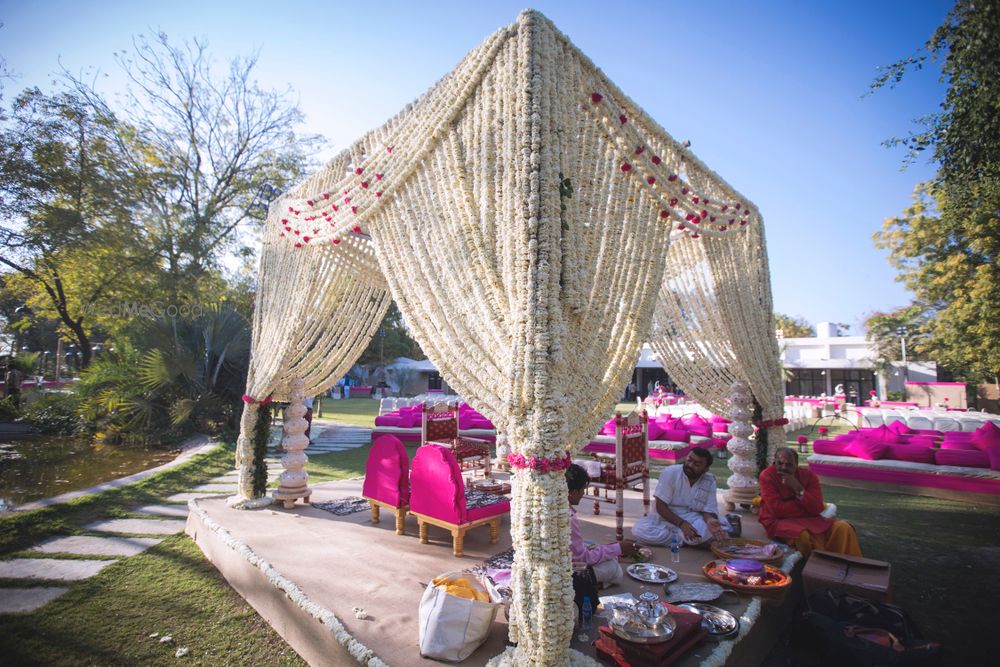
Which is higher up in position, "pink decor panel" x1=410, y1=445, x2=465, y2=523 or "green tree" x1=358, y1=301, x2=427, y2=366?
"green tree" x1=358, y1=301, x2=427, y2=366

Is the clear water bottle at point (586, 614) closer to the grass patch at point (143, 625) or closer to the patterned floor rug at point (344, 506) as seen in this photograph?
the grass patch at point (143, 625)

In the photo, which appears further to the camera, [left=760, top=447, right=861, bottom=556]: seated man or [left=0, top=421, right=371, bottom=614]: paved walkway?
[left=760, top=447, right=861, bottom=556]: seated man

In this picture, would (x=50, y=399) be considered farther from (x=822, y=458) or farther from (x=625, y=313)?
(x=822, y=458)

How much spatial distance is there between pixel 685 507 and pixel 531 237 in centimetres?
322

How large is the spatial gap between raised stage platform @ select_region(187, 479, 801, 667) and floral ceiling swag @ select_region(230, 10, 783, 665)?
2.84 ft

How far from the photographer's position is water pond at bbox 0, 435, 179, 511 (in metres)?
7.50

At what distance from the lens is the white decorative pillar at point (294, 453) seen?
5910 millimetres

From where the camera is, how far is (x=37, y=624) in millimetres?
3553

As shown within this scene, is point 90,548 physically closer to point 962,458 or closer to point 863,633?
point 863,633

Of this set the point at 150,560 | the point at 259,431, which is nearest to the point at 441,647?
the point at 150,560

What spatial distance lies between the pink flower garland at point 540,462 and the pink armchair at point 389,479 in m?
2.75

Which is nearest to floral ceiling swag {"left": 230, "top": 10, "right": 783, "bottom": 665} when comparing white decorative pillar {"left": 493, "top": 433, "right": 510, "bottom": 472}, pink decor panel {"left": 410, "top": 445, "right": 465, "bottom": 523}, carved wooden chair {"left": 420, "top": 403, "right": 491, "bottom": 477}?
pink decor panel {"left": 410, "top": 445, "right": 465, "bottom": 523}

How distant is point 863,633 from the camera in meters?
2.99

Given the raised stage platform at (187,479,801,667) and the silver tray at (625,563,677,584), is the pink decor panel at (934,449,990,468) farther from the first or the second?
the silver tray at (625,563,677,584)
